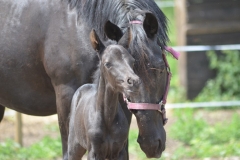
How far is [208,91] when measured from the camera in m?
8.04

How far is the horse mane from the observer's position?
3740mm

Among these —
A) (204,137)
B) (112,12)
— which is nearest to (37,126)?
(204,137)

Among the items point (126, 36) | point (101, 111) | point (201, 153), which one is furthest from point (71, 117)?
point (201, 153)

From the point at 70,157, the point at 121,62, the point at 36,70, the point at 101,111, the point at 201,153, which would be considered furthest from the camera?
the point at 201,153

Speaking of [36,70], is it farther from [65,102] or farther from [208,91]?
[208,91]

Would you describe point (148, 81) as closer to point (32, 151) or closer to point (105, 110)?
point (105, 110)

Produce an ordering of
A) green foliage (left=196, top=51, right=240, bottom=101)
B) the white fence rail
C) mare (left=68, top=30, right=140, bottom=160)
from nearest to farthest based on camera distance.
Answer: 1. mare (left=68, top=30, right=140, bottom=160)
2. the white fence rail
3. green foliage (left=196, top=51, right=240, bottom=101)

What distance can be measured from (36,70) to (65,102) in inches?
15.0

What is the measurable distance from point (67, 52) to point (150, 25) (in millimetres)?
695

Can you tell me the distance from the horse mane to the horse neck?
44cm

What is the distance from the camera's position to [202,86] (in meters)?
8.13

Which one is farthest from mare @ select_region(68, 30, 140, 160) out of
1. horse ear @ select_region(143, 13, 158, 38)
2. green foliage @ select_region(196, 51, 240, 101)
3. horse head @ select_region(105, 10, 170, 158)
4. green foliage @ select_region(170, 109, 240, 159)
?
green foliage @ select_region(196, 51, 240, 101)

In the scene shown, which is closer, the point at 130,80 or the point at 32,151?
the point at 130,80

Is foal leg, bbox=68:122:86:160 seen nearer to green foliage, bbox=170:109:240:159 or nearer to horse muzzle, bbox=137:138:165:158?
horse muzzle, bbox=137:138:165:158
